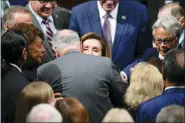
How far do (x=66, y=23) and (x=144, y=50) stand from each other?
1.15 metres

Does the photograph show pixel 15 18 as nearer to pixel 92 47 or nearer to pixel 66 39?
pixel 92 47

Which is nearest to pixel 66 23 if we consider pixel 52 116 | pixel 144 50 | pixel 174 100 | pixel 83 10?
pixel 83 10

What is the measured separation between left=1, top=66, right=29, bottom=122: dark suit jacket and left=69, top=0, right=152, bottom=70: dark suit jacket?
8.15ft

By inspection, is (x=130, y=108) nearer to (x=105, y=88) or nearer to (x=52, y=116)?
(x=105, y=88)

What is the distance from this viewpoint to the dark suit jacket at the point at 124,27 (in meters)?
8.92

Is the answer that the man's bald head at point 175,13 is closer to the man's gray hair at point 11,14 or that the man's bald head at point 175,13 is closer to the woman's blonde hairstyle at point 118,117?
the man's gray hair at point 11,14

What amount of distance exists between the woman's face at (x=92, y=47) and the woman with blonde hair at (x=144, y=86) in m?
1.20

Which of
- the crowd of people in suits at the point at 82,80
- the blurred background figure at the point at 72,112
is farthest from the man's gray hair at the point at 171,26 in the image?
the blurred background figure at the point at 72,112

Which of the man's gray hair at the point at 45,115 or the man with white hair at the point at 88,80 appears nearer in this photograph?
the man's gray hair at the point at 45,115

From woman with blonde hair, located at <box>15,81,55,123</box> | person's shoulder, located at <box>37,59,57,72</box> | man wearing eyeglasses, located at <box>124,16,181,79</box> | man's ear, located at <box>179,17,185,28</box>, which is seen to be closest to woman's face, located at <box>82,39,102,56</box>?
man wearing eyeglasses, located at <box>124,16,181,79</box>

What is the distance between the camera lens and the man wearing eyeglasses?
7883mm

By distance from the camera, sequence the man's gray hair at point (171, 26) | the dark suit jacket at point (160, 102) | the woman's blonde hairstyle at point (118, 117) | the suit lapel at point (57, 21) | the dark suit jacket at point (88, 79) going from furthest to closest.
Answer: the suit lapel at point (57, 21), the man's gray hair at point (171, 26), the dark suit jacket at point (88, 79), the dark suit jacket at point (160, 102), the woman's blonde hairstyle at point (118, 117)

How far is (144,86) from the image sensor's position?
21.5ft

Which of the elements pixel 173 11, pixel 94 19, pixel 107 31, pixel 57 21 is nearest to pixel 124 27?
pixel 107 31
